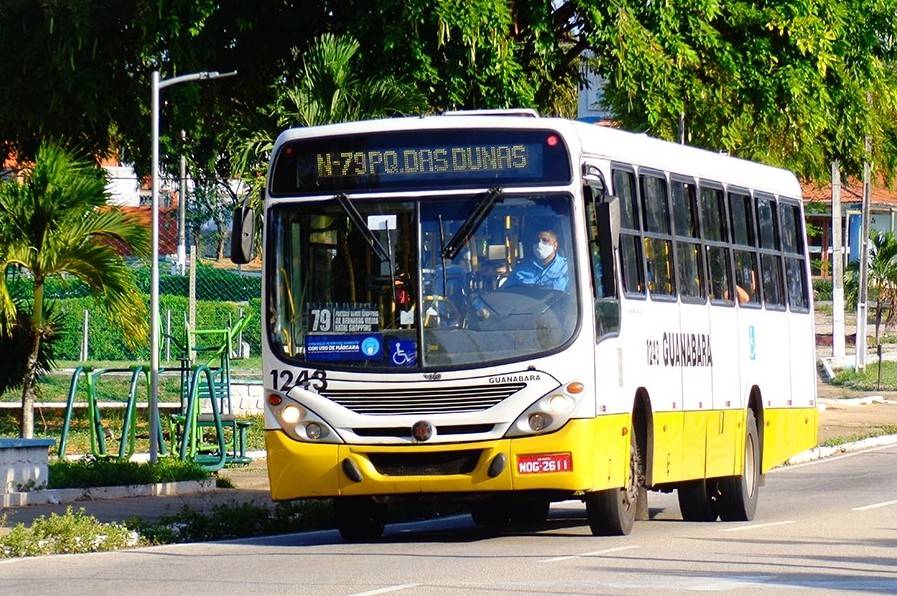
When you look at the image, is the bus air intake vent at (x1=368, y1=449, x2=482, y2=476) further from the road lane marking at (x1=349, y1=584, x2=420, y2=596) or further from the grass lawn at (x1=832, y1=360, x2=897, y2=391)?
the grass lawn at (x1=832, y1=360, x2=897, y2=391)

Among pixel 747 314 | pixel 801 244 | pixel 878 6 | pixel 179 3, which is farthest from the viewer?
pixel 878 6

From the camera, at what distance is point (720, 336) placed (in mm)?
17953

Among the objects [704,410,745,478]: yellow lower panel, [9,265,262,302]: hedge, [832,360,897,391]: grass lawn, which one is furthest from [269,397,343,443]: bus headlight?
[832,360,897,391]: grass lawn

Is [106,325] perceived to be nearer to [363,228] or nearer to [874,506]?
[874,506]

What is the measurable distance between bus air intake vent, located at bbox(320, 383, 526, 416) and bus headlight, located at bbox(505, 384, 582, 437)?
0.18 metres

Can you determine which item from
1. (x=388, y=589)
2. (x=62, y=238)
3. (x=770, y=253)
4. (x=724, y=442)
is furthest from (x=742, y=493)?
(x=62, y=238)

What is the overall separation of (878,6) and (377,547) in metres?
17.8

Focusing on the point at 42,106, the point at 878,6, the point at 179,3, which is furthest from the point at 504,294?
the point at 878,6

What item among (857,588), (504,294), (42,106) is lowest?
(857,588)

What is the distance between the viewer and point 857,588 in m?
11.5

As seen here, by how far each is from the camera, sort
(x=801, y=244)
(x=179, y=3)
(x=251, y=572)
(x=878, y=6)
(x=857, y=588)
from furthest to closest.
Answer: (x=878, y=6) < (x=179, y=3) < (x=801, y=244) < (x=251, y=572) < (x=857, y=588)

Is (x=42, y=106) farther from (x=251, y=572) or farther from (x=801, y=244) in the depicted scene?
(x=251, y=572)

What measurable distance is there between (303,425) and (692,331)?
4.13 meters

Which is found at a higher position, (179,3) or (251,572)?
(179,3)
